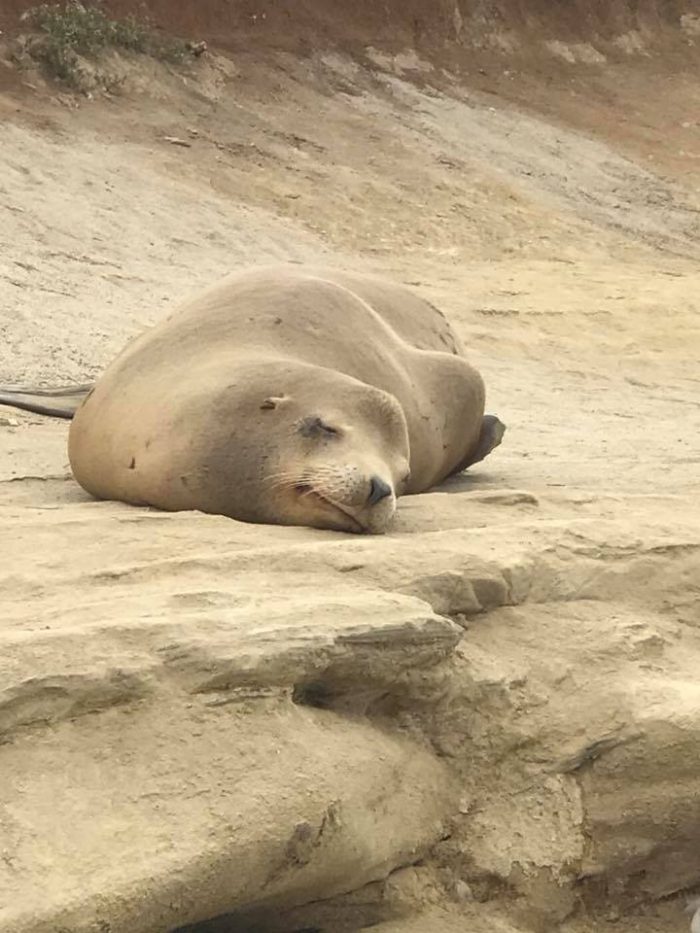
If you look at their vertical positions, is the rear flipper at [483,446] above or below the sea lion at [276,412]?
below

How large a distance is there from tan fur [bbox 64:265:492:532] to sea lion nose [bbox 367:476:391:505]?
0.01m

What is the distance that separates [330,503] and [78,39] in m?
12.3

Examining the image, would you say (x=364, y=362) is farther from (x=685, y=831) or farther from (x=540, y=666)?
(x=685, y=831)

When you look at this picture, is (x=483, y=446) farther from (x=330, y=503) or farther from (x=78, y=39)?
(x=78, y=39)

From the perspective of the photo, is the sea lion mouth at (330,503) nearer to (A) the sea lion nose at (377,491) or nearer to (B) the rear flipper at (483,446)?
(A) the sea lion nose at (377,491)

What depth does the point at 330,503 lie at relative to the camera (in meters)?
4.50

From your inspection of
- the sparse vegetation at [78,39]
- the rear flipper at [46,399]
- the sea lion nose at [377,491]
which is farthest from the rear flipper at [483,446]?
the sparse vegetation at [78,39]

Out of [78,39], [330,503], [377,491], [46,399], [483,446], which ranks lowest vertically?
[78,39]

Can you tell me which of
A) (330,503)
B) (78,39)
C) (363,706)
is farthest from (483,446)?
(78,39)

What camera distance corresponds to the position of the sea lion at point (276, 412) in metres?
4.64

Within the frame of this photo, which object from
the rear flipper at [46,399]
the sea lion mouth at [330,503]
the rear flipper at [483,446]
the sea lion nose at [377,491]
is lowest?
the rear flipper at [46,399]

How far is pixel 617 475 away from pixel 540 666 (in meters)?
2.62

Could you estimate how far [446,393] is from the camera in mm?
6055

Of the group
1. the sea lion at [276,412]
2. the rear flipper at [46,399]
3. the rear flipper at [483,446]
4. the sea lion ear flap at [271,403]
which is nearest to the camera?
the sea lion at [276,412]
